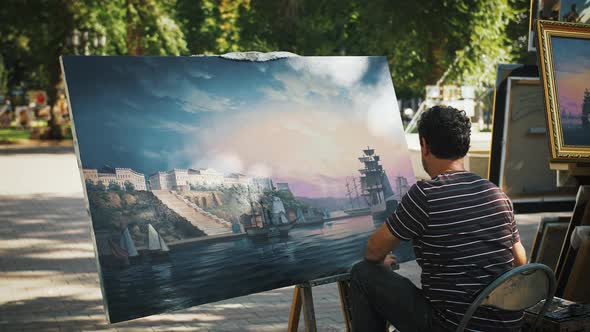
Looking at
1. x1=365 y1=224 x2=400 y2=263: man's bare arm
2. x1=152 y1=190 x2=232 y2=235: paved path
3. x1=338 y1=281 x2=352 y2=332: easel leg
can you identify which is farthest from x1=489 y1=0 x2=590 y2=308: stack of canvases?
x1=152 y1=190 x2=232 y2=235: paved path

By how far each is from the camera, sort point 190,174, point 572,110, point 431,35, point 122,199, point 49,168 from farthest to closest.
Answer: point 431,35, point 49,168, point 572,110, point 190,174, point 122,199

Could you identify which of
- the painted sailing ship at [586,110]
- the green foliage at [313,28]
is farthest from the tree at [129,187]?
the green foliage at [313,28]

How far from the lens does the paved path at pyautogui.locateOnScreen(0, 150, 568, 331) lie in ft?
18.5

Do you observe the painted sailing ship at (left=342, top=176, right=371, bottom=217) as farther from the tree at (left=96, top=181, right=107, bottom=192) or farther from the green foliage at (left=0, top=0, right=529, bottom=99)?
the green foliage at (left=0, top=0, right=529, bottom=99)

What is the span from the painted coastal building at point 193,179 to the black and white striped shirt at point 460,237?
3.06 ft

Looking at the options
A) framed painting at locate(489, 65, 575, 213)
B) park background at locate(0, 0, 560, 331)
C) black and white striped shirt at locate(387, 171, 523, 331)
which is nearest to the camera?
black and white striped shirt at locate(387, 171, 523, 331)

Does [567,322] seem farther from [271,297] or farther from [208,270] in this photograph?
[271,297]

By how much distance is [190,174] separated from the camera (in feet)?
12.2

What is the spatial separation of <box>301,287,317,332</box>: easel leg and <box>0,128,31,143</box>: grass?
26.3 meters

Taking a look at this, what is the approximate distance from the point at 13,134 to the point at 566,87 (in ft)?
115

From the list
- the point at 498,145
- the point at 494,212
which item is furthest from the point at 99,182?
the point at 498,145

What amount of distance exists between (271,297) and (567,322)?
3.09m

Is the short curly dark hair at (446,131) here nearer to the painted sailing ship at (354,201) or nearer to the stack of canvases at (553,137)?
the painted sailing ship at (354,201)

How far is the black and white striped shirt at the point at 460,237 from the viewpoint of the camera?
3.18 m
